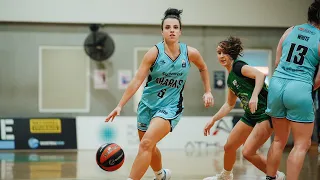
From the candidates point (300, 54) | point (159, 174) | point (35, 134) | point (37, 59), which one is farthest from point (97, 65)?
point (300, 54)

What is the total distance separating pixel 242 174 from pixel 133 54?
20.2ft

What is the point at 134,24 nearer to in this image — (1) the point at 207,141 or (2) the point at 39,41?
(2) the point at 39,41

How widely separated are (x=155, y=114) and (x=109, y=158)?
76 centimetres

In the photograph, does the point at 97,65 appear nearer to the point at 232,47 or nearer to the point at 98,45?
Answer: the point at 98,45

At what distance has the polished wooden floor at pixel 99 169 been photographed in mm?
6746

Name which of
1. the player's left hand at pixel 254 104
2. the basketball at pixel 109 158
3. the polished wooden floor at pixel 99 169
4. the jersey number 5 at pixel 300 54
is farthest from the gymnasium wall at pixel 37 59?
the jersey number 5 at pixel 300 54

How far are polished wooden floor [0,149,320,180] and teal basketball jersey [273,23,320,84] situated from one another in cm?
234

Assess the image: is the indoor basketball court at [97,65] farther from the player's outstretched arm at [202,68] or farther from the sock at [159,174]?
the player's outstretched arm at [202,68]

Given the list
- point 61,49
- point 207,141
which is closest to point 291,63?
point 207,141

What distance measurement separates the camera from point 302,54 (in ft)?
15.2

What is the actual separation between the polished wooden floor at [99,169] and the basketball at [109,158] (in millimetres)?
1057

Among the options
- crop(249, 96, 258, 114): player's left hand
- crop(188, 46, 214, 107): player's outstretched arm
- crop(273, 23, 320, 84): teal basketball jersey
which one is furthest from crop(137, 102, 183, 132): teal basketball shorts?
crop(273, 23, 320, 84): teal basketball jersey

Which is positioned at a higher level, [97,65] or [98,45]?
[98,45]

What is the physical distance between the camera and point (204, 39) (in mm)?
12773
